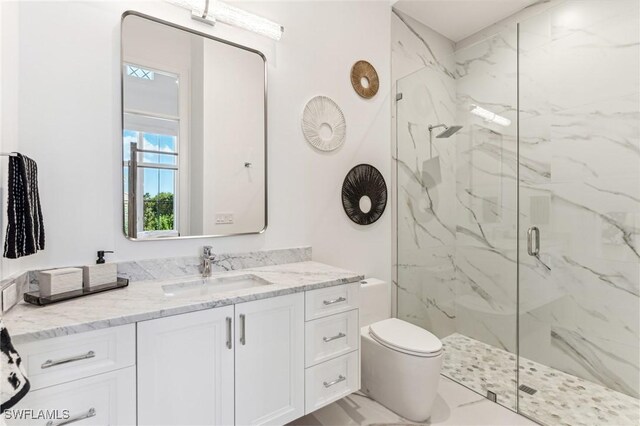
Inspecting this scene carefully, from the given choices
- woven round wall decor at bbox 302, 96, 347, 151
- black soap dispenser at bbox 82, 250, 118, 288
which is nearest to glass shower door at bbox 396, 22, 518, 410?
woven round wall decor at bbox 302, 96, 347, 151

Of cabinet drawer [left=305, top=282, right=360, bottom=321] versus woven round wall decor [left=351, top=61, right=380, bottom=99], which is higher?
woven round wall decor [left=351, top=61, right=380, bottom=99]

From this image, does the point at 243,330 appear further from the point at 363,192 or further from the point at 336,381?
the point at 363,192

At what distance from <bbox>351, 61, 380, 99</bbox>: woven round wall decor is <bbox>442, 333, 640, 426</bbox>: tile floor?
2.07 meters

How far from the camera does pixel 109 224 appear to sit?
141 centimetres

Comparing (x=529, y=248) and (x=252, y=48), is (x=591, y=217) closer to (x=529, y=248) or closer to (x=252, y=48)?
(x=529, y=248)

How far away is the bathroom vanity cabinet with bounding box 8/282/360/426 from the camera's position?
95cm

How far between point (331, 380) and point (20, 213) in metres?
1.41

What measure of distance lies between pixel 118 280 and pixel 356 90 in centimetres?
186

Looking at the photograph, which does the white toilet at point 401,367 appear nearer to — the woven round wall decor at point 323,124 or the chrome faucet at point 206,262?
the chrome faucet at point 206,262

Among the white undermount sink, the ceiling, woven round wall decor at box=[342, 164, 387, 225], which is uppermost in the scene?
the ceiling

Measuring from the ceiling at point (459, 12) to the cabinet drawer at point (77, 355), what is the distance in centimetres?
279

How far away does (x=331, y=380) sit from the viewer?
59.9 inches

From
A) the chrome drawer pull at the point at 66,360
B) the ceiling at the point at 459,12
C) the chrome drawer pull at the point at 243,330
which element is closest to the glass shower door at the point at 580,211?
the ceiling at the point at 459,12

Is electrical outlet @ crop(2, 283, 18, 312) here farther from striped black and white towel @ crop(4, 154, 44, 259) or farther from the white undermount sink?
the white undermount sink
